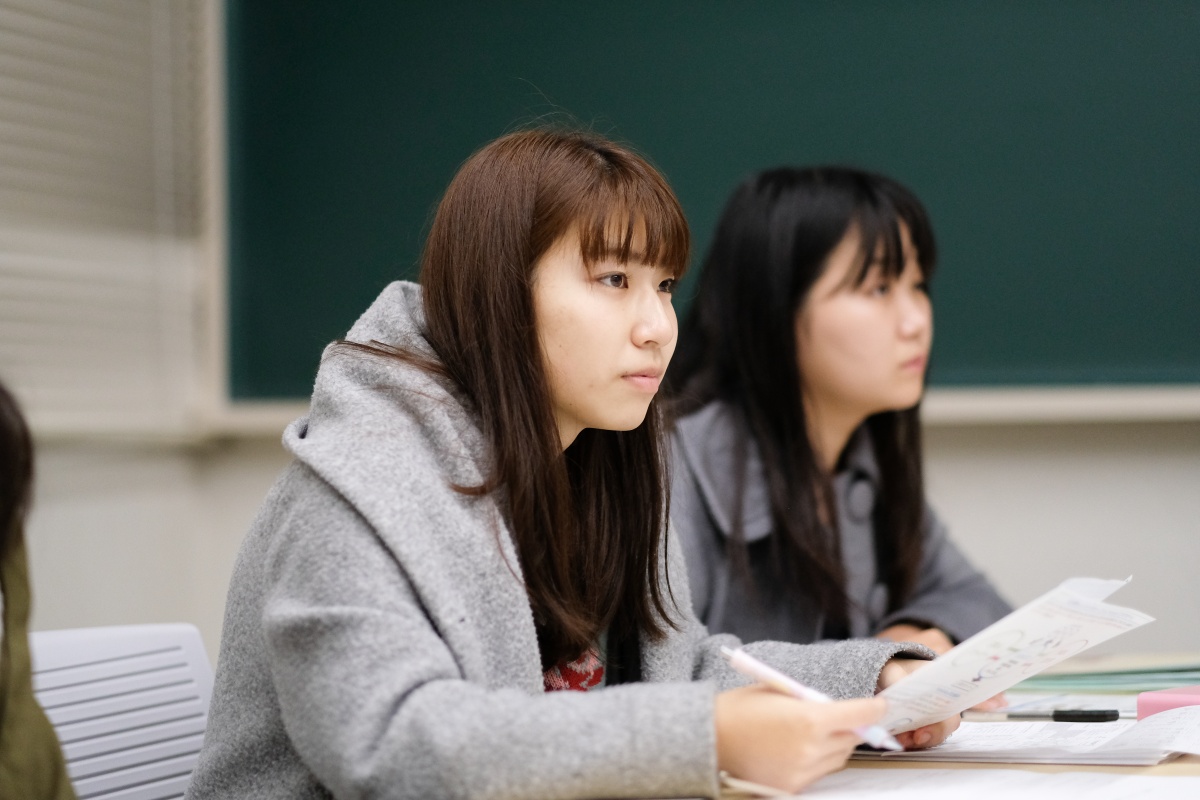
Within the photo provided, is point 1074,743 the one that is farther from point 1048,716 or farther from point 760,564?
point 760,564

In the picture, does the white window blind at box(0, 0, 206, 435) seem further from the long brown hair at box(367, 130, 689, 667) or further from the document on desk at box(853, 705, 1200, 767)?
the document on desk at box(853, 705, 1200, 767)

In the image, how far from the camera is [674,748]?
→ 75 centimetres

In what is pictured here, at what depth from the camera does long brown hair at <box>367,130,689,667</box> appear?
97 centimetres

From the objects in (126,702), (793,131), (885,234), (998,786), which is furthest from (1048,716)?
(793,131)

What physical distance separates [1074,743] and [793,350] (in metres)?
0.90

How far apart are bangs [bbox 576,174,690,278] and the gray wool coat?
174 millimetres

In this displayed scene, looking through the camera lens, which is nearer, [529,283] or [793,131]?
[529,283]

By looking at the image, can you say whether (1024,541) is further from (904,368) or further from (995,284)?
(904,368)

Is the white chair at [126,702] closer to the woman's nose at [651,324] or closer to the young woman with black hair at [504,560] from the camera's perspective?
the young woman with black hair at [504,560]

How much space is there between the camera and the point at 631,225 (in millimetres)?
1003

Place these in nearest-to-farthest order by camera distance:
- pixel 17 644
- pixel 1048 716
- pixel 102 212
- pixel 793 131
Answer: pixel 17 644
pixel 1048 716
pixel 102 212
pixel 793 131

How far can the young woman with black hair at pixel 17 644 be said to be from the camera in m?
0.86

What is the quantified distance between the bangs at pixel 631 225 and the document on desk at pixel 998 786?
460 millimetres

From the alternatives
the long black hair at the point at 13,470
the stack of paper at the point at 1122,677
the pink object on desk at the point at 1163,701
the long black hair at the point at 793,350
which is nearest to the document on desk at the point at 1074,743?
the pink object on desk at the point at 1163,701
